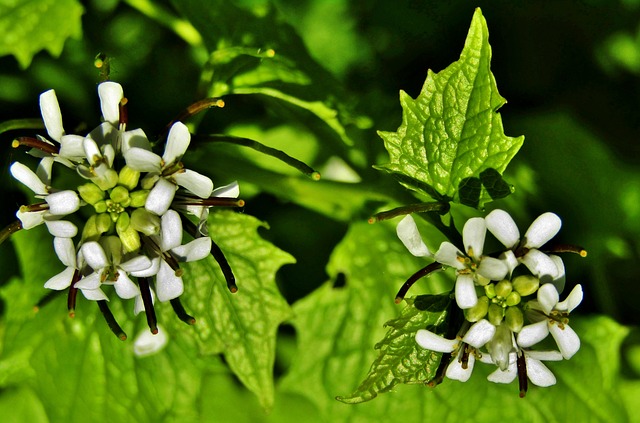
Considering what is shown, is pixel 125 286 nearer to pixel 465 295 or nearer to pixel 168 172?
pixel 168 172

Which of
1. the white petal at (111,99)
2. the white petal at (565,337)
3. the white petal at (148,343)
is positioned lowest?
the white petal at (148,343)

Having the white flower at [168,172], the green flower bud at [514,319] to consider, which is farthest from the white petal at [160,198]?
the green flower bud at [514,319]

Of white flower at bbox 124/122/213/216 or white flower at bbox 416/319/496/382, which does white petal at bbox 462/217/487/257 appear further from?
white flower at bbox 124/122/213/216

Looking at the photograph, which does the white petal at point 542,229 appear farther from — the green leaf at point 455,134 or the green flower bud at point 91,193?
the green flower bud at point 91,193

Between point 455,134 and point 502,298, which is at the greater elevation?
point 455,134

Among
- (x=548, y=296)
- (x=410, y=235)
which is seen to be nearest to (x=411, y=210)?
(x=410, y=235)
